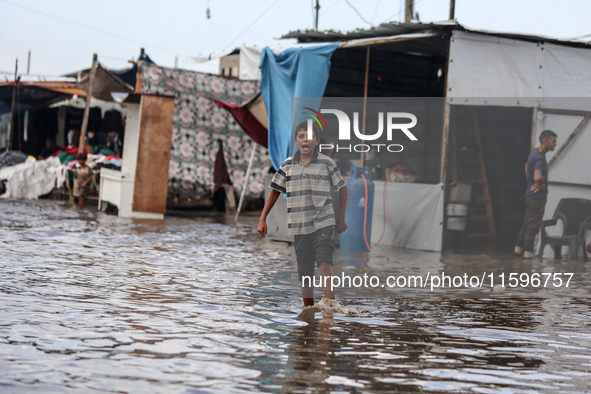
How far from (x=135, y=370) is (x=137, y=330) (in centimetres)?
111

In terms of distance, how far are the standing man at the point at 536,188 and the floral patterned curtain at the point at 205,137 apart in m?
7.94

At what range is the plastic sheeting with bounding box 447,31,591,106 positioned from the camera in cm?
1194

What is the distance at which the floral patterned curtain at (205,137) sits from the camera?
1800cm

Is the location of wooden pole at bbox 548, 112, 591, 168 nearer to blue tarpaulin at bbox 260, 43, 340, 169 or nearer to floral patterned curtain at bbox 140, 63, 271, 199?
blue tarpaulin at bbox 260, 43, 340, 169

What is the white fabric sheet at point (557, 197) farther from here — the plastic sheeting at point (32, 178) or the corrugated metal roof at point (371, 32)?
the plastic sheeting at point (32, 178)

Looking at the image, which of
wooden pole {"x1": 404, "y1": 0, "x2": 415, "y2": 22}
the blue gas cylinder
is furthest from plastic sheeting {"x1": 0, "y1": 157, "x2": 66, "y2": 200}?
the blue gas cylinder

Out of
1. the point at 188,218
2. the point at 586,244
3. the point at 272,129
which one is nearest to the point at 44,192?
the point at 188,218

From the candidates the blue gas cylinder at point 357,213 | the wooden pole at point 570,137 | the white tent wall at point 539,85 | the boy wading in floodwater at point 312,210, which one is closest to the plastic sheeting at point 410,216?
the blue gas cylinder at point 357,213

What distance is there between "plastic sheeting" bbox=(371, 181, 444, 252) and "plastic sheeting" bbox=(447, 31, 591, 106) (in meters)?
1.56

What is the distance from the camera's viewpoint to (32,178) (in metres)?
20.3

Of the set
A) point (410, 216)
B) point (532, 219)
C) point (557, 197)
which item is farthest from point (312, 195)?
point (557, 197)

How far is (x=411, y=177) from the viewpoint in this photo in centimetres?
1302

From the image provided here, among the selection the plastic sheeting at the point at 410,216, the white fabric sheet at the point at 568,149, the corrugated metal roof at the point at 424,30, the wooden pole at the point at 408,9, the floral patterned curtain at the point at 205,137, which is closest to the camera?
the corrugated metal roof at the point at 424,30

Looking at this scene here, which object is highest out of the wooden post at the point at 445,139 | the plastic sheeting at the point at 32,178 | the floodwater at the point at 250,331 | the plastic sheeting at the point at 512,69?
the plastic sheeting at the point at 512,69
